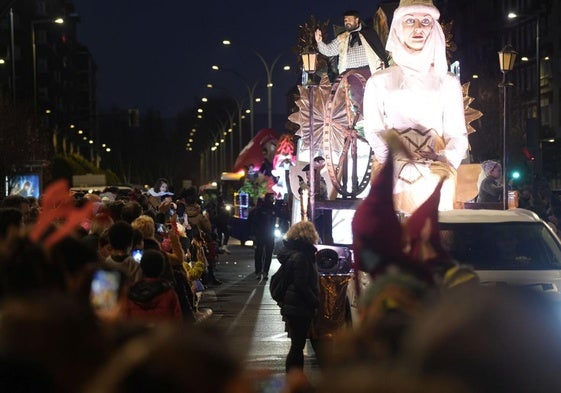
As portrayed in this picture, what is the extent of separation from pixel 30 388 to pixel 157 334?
356 millimetres

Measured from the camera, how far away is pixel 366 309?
334cm

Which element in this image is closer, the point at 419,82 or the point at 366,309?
the point at 366,309

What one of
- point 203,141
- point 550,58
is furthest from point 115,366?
point 203,141

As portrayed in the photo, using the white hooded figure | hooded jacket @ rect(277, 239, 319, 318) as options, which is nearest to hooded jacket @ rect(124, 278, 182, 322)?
hooded jacket @ rect(277, 239, 319, 318)

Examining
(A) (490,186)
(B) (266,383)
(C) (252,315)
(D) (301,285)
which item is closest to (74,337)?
(B) (266,383)

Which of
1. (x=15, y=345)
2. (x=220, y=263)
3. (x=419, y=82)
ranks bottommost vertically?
(x=220, y=263)

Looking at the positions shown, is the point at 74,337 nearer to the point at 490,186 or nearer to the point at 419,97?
the point at 419,97

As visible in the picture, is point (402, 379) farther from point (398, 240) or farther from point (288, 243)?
point (288, 243)

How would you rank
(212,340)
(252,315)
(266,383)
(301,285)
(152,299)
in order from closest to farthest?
(212,340)
(266,383)
(152,299)
(301,285)
(252,315)

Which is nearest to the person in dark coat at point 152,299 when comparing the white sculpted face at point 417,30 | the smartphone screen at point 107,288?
the smartphone screen at point 107,288

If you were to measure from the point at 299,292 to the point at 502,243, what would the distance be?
189 cm

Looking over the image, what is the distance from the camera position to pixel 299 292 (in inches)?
433

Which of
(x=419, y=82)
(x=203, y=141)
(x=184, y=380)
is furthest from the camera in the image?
(x=203, y=141)

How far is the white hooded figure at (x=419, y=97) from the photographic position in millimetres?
15539
